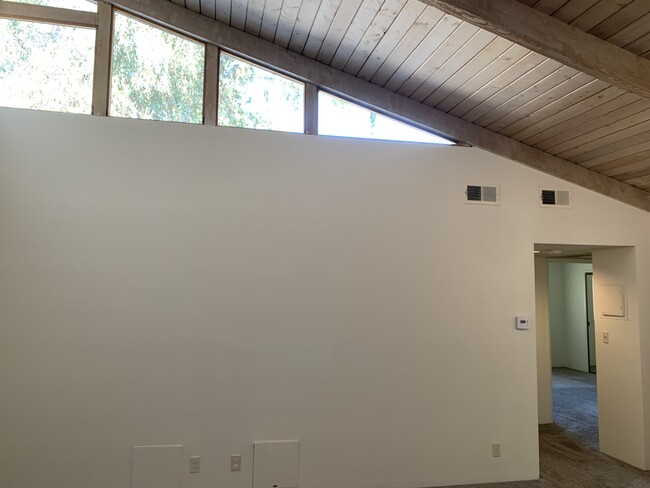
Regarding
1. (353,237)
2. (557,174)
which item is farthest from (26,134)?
(557,174)

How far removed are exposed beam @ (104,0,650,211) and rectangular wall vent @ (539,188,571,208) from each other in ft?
0.46

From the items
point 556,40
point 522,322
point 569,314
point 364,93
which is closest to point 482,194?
point 522,322

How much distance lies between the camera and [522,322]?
4.12 m

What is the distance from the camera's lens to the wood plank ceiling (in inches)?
117

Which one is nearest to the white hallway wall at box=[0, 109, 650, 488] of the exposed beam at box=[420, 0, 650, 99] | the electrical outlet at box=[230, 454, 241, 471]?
the electrical outlet at box=[230, 454, 241, 471]

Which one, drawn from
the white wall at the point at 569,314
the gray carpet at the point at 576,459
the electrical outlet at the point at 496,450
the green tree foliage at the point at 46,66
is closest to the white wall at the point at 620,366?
the gray carpet at the point at 576,459

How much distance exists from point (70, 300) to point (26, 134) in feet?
4.17

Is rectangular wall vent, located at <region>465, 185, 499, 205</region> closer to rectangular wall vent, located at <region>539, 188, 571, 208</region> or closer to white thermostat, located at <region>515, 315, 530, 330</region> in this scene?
rectangular wall vent, located at <region>539, 188, 571, 208</region>

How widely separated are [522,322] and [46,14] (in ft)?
15.0

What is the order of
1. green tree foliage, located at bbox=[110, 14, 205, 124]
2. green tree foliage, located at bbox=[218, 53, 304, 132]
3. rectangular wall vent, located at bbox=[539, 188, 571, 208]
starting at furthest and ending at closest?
rectangular wall vent, located at bbox=[539, 188, 571, 208] < green tree foliage, located at bbox=[218, 53, 304, 132] < green tree foliage, located at bbox=[110, 14, 205, 124]

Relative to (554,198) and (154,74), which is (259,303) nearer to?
(154,74)

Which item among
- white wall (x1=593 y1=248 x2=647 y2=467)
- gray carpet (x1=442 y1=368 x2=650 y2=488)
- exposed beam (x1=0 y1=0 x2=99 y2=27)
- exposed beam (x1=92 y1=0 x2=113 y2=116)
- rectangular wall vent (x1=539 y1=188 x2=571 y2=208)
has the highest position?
exposed beam (x1=0 y1=0 x2=99 y2=27)

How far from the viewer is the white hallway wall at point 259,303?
3490 mm

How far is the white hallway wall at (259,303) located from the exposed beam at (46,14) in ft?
2.64
